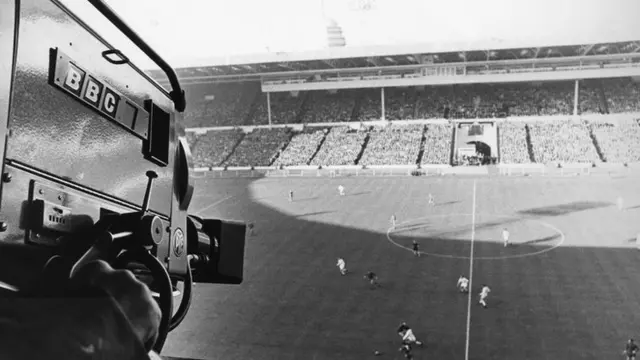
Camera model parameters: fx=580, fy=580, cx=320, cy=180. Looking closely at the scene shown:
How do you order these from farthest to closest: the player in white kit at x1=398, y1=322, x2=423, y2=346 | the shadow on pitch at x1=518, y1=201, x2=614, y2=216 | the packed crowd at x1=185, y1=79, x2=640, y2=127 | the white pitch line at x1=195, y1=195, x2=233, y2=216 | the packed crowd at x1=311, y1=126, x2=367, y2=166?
the packed crowd at x1=185, y1=79, x2=640, y2=127, the packed crowd at x1=311, y1=126, x2=367, y2=166, the white pitch line at x1=195, y1=195, x2=233, y2=216, the shadow on pitch at x1=518, y1=201, x2=614, y2=216, the player in white kit at x1=398, y1=322, x2=423, y2=346

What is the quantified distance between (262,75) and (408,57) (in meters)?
11.6

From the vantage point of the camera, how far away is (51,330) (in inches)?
55.6

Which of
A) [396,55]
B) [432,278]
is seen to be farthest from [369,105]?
[432,278]

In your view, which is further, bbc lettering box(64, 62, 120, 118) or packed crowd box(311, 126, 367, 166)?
packed crowd box(311, 126, 367, 166)

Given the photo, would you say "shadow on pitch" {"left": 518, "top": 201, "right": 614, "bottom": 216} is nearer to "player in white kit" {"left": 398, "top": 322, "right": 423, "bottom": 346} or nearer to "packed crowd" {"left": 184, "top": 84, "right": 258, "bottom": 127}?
"player in white kit" {"left": 398, "top": 322, "right": 423, "bottom": 346}

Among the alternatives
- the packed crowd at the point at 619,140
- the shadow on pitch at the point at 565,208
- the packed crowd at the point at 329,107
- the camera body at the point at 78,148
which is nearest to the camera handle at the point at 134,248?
the camera body at the point at 78,148

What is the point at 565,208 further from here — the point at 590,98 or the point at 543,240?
the point at 590,98

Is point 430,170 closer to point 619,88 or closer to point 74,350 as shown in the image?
point 619,88

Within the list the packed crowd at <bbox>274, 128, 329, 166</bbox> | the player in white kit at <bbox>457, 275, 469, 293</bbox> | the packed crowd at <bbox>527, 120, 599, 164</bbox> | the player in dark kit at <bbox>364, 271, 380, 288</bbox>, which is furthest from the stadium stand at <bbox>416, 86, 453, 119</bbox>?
the player in white kit at <bbox>457, 275, 469, 293</bbox>

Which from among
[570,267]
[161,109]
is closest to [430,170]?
[570,267]

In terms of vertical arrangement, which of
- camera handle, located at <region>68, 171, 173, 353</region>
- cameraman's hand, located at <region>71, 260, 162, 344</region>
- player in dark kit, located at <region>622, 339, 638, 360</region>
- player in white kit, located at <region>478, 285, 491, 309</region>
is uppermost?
camera handle, located at <region>68, 171, 173, 353</region>

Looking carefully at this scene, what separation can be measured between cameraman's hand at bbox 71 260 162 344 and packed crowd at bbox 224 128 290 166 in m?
35.9

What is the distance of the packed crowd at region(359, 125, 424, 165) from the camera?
35656mm

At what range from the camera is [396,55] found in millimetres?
38938
